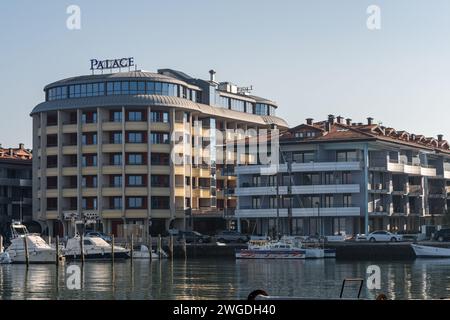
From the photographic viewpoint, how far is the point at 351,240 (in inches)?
4505

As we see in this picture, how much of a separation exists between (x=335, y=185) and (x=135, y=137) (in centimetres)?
3327

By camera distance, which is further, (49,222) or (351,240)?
(49,222)

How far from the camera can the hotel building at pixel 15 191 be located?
14775 cm

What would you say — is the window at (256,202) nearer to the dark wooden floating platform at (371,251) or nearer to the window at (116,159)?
the dark wooden floating platform at (371,251)

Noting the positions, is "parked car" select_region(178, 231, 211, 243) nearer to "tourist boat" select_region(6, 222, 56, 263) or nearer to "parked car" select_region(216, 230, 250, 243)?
"parked car" select_region(216, 230, 250, 243)

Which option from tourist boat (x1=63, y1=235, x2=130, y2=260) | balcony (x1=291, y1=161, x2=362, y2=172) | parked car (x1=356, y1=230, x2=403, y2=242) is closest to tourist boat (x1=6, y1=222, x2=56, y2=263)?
tourist boat (x1=63, y1=235, x2=130, y2=260)

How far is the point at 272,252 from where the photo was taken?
105812 mm

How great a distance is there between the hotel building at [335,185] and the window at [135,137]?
16417 millimetres

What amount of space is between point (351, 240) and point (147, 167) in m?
36.2

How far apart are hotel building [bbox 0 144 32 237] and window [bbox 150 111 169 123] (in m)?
27.9

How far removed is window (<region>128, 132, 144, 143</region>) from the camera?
136m
